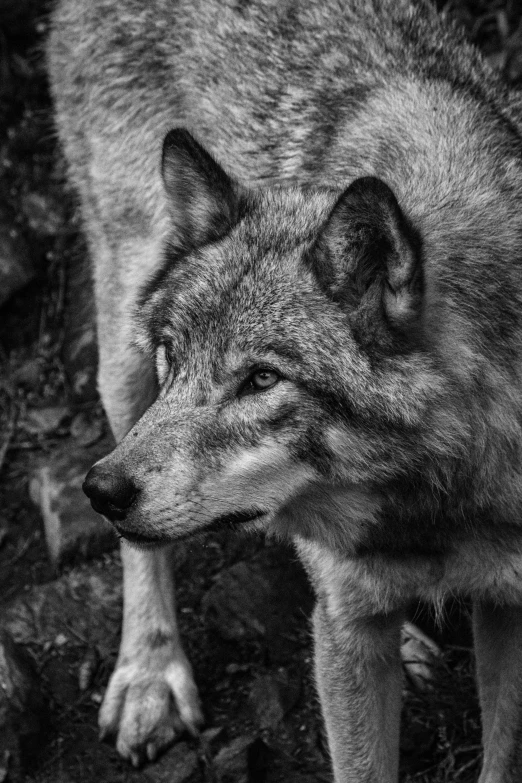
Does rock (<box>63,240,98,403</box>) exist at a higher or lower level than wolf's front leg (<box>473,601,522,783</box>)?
higher

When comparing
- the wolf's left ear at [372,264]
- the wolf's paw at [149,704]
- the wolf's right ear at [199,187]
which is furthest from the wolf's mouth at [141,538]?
the wolf's paw at [149,704]

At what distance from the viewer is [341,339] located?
3398 mm

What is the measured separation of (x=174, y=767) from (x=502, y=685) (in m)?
1.57

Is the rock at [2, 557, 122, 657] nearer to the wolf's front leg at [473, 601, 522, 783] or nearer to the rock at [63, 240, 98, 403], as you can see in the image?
the rock at [63, 240, 98, 403]

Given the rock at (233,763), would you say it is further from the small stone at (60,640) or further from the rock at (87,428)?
the rock at (87,428)

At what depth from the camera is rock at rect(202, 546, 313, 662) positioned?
5316 mm

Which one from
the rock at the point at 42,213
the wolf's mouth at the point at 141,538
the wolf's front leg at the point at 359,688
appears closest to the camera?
the wolf's mouth at the point at 141,538

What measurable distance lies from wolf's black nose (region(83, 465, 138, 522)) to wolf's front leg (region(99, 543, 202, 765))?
2011 mm

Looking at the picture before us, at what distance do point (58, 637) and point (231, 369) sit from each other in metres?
2.59

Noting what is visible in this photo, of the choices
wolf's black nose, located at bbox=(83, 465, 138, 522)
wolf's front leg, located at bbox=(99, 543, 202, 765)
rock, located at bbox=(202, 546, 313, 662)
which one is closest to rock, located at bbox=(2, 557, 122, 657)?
wolf's front leg, located at bbox=(99, 543, 202, 765)

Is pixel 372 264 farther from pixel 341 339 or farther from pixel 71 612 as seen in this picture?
pixel 71 612

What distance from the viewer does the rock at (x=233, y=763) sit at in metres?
4.67

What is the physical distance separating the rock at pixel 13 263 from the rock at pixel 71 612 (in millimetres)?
2199

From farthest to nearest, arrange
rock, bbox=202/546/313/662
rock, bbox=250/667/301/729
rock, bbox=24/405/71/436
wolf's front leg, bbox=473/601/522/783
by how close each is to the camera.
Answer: rock, bbox=24/405/71/436 < rock, bbox=202/546/313/662 < rock, bbox=250/667/301/729 < wolf's front leg, bbox=473/601/522/783
